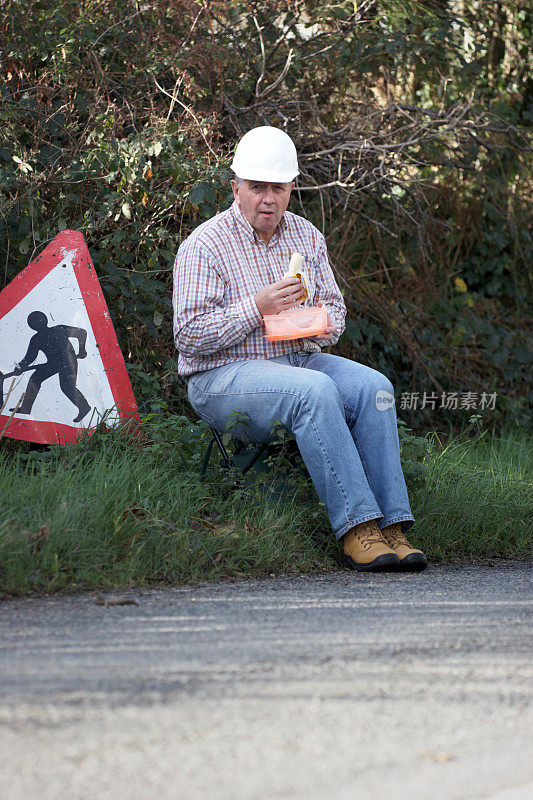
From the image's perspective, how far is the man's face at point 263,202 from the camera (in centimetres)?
411

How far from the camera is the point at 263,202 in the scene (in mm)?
4105

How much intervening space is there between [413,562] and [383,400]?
0.65m

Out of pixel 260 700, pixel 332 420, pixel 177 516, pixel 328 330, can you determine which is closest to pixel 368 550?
pixel 332 420

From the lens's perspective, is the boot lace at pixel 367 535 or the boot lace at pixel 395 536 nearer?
the boot lace at pixel 367 535

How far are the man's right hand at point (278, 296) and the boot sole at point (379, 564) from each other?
101cm

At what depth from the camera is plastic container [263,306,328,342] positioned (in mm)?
3906

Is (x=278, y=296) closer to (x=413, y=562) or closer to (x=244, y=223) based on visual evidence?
(x=244, y=223)

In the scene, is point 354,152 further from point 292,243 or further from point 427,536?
point 427,536

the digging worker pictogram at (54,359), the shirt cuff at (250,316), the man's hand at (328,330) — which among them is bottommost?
the digging worker pictogram at (54,359)

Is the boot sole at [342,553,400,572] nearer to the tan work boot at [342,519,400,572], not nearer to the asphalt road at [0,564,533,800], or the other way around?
the tan work boot at [342,519,400,572]

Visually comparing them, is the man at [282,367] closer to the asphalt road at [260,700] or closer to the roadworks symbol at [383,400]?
the roadworks symbol at [383,400]

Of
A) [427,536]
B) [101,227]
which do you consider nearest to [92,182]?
[101,227]

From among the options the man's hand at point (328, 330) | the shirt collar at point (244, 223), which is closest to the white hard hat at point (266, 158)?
the shirt collar at point (244, 223)

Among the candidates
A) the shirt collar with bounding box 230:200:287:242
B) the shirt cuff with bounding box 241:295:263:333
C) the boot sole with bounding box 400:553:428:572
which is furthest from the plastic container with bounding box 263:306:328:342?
the boot sole with bounding box 400:553:428:572
